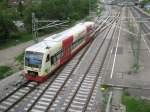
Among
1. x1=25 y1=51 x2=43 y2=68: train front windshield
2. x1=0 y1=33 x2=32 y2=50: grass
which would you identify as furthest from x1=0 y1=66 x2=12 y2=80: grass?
x1=0 y1=33 x2=32 y2=50: grass

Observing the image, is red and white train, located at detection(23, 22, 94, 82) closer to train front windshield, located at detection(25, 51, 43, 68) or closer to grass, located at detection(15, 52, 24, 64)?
train front windshield, located at detection(25, 51, 43, 68)

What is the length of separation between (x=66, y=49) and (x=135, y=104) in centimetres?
1246

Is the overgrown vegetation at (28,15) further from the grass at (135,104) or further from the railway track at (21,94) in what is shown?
the grass at (135,104)

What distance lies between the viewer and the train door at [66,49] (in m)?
31.3

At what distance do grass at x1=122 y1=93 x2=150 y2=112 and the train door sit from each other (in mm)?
10018

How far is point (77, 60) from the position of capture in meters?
35.4

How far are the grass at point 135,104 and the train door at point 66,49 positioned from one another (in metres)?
10.0

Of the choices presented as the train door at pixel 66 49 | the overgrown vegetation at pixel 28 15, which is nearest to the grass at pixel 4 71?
the train door at pixel 66 49

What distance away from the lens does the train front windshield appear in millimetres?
26188

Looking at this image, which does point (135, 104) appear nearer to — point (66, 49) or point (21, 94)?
point (21, 94)

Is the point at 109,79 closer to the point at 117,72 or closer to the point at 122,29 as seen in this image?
the point at 117,72

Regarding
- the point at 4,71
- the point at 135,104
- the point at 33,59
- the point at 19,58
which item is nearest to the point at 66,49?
the point at 33,59

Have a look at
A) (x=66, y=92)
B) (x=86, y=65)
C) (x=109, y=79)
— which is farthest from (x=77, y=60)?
(x=66, y=92)

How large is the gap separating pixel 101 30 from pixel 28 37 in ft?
52.9
